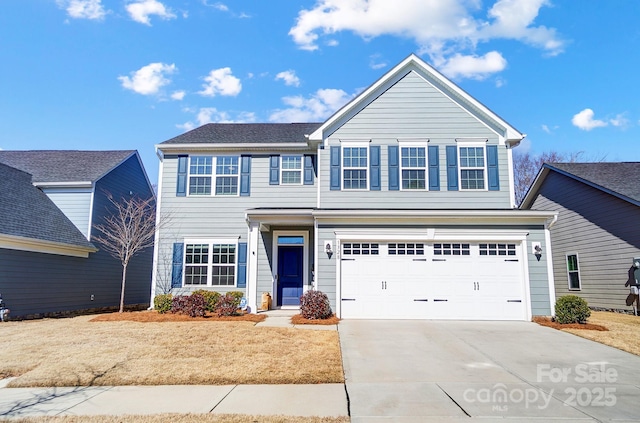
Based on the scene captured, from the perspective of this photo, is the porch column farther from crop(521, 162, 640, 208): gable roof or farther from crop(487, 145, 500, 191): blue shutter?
crop(521, 162, 640, 208): gable roof

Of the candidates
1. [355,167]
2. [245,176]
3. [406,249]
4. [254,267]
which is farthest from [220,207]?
[406,249]

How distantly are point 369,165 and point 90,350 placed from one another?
31.5 ft

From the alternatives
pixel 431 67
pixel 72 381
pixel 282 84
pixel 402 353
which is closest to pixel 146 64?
pixel 282 84

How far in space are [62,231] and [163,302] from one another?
5575 millimetres

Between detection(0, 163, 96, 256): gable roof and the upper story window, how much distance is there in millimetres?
5043

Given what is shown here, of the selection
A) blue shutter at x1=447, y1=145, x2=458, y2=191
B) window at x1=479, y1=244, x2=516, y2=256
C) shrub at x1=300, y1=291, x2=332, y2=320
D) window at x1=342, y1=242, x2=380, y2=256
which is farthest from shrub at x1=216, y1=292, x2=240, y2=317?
blue shutter at x1=447, y1=145, x2=458, y2=191

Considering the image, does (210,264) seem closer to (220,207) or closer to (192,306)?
(220,207)

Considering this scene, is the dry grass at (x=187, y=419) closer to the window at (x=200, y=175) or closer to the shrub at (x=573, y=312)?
the shrub at (x=573, y=312)

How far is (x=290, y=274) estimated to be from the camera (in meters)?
14.3

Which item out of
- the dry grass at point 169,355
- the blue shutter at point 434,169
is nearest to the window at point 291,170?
the blue shutter at point 434,169

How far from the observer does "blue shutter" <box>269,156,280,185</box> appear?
583 inches

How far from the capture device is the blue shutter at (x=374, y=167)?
13.6 metres

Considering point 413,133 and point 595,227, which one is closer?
point 413,133

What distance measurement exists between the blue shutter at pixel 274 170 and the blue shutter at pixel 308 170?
1017 millimetres
